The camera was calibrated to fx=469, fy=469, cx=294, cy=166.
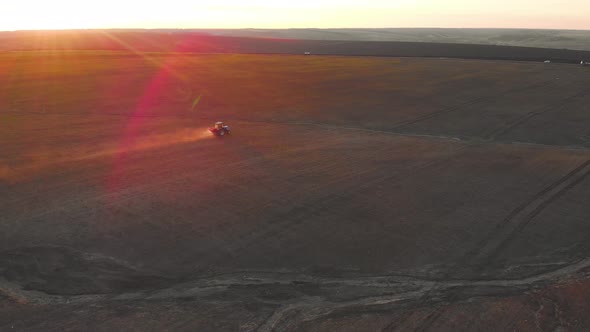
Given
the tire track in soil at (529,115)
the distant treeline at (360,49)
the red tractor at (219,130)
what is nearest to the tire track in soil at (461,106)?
the tire track in soil at (529,115)

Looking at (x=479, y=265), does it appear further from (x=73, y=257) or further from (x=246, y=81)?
(x=246, y=81)

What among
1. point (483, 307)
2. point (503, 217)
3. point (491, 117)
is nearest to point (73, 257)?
point (483, 307)

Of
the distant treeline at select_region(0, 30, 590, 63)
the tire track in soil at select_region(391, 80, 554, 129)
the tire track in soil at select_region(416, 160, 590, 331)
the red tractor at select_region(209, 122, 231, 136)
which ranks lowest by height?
the tire track in soil at select_region(416, 160, 590, 331)

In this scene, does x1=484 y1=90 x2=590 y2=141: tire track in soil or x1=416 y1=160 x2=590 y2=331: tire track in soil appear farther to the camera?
x1=484 y1=90 x2=590 y2=141: tire track in soil

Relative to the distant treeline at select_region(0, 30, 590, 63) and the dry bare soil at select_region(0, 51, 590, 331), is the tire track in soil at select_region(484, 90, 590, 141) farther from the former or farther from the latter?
the distant treeline at select_region(0, 30, 590, 63)

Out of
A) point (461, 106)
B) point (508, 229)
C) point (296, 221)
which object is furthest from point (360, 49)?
point (296, 221)

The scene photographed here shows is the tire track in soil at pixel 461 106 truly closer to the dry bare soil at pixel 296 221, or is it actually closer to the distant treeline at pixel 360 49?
the dry bare soil at pixel 296 221

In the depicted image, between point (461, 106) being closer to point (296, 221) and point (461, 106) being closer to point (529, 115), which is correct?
point (529, 115)

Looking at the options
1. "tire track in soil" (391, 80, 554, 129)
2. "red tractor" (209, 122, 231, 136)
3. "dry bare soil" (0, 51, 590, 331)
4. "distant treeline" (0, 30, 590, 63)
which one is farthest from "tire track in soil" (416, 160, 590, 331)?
"distant treeline" (0, 30, 590, 63)
